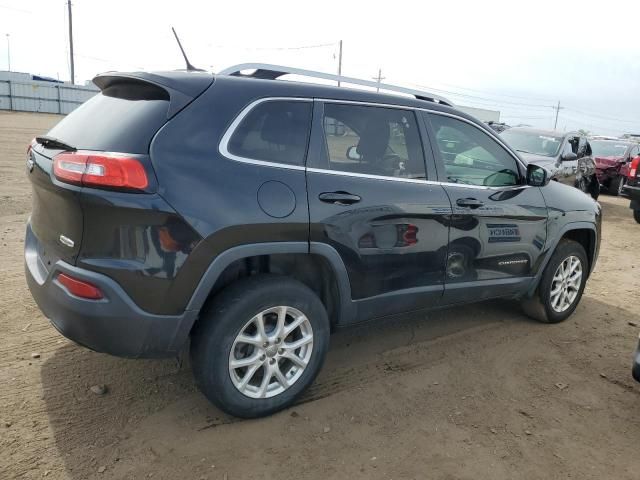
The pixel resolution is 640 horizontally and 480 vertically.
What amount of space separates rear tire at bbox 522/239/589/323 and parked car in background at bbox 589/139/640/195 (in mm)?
11449

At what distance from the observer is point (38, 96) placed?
39.7 metres

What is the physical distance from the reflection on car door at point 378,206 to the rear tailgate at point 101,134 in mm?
825

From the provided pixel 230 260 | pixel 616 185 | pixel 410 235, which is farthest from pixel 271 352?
pixel 616 185

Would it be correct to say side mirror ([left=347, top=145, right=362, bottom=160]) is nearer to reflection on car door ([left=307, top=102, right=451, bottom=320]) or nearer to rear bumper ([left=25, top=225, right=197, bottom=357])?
reflection on car door ([left=307, top=102, right=451, bottom=320])

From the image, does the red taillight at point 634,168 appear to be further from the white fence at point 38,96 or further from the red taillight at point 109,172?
the white fence at point 38,96

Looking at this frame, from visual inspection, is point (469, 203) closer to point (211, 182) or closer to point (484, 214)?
point (484, 214)

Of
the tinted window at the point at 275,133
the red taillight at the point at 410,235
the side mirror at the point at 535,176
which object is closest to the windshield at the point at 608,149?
the side mirror at the point at 535,176

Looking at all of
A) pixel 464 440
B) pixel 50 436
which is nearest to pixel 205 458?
pixel 50 436

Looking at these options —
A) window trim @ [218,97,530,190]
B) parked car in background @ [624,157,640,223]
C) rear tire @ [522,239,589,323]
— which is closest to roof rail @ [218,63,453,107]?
window trim @ [218,97,530,190]

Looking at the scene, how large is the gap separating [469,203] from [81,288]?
2.53 metres

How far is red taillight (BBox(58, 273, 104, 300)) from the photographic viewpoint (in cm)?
238

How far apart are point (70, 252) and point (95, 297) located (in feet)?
0.91

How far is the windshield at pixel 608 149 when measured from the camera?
14.8m

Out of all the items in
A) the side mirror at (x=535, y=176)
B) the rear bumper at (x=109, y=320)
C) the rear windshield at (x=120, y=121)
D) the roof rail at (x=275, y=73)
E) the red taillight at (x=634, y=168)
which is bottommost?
the rear bumper at (x=109, y=320)
